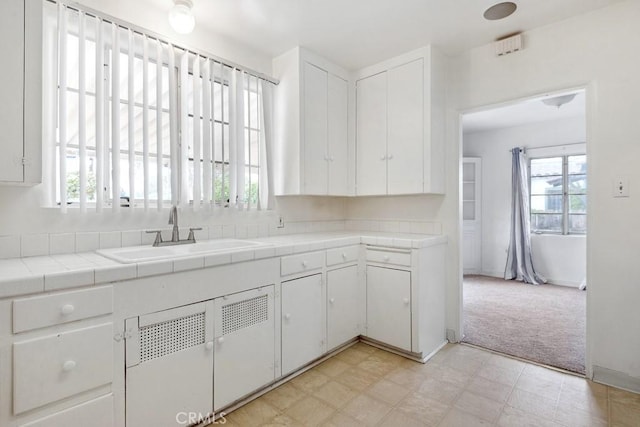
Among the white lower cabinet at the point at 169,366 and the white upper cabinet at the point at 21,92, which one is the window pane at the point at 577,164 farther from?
the white upper cabinet at the point at 21,92

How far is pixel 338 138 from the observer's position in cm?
303

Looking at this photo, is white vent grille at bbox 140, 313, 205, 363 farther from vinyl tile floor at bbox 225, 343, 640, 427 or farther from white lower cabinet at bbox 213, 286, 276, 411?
vinyl tile floor at bbox 225, 343, 640, 427

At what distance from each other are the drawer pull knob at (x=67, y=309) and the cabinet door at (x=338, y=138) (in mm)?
2069

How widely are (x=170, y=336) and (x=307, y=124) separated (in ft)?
6.20

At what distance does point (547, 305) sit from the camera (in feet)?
12.4

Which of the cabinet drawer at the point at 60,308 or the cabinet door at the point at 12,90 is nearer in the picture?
the cabinet drawer at the point at 60,308

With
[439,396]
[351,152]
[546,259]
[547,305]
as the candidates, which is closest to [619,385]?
[439,396]

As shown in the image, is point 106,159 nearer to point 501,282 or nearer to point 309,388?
point 309,388

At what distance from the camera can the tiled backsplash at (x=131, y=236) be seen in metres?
1.64

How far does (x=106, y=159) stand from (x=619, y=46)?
3255 mm

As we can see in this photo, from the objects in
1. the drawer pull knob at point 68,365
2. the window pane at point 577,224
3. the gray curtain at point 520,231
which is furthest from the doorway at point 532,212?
the drawer pull knob at point 68,365

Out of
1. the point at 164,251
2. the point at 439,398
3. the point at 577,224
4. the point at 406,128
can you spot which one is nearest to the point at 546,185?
the point at 577,224

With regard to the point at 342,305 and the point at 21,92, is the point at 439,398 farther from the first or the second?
the point at 21,92

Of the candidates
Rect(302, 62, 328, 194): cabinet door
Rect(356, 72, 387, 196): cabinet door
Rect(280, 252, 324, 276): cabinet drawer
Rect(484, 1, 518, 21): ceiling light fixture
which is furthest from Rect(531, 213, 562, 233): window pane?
Rect(280, 252, 324, 276): cabinet drawer
